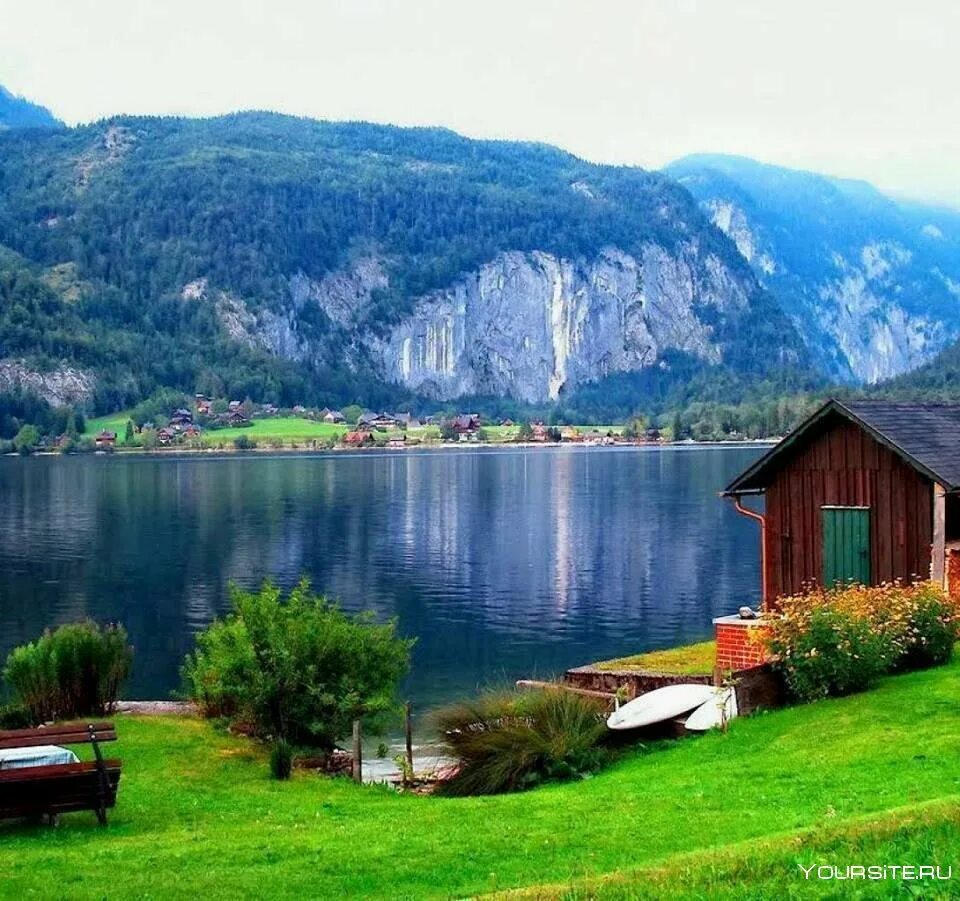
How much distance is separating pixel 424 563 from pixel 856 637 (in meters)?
53.0

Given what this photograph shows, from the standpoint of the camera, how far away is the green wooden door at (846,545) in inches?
1011

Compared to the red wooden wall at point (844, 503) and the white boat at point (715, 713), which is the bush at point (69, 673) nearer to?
the white boat at point (715, 713)

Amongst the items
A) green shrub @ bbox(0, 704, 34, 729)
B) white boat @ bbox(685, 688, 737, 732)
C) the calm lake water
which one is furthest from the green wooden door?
green shrub @ bbox(0, 704, 34, 729)

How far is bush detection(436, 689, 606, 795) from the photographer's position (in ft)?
64.5

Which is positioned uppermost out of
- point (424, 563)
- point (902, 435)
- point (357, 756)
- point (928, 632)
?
point (902, 435)

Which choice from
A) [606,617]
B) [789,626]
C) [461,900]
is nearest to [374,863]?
[461,900]

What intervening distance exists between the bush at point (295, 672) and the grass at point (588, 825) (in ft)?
6.86

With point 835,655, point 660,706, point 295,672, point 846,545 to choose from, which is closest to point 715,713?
point 660,706

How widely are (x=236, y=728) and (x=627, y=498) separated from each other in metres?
94.9

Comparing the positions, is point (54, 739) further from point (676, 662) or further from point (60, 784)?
point (676, 662)

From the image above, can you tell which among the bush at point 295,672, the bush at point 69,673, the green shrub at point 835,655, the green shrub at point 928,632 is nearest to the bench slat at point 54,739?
Answer: the bush at point 295,672

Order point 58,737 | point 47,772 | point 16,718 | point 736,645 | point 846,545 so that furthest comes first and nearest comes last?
point 846,545, point 736,645, point 16,718, point 58,737, point 47,772

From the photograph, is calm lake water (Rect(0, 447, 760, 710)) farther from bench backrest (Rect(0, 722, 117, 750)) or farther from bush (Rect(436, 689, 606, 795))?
bench backrest (Rect(0, 722, 117, 750))

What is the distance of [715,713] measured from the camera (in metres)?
21.0
